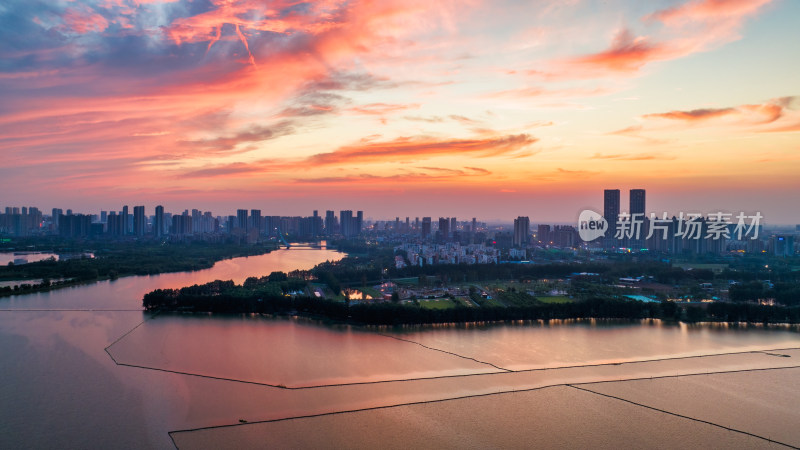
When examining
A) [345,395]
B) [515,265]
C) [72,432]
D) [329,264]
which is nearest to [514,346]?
[345,395]

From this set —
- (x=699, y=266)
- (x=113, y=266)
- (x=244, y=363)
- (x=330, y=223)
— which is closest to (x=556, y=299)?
(x=244, y=363)

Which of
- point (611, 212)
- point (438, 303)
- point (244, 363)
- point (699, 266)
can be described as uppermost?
point (611, 212)

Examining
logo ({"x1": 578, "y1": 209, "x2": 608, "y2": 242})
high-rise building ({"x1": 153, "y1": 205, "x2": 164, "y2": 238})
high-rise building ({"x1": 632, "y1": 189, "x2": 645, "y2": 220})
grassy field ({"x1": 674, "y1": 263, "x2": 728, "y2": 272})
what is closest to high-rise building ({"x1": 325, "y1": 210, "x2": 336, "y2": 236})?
high-rise building ({"x1": 153, "y1": 205, "x2": 164, "y2": 238})

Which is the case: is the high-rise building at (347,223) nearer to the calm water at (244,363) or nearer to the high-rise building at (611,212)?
the high-rise building at (611,212)

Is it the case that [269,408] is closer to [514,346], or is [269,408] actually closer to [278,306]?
[514,346]

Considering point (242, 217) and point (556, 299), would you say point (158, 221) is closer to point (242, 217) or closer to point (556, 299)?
point (242, 217)

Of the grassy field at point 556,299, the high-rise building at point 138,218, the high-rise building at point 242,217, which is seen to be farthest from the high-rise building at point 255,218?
the grassy field at point 556,299

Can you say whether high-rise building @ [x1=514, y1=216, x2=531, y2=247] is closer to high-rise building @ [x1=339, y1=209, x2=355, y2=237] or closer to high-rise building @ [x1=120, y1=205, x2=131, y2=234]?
high-rise building @ [x1=339, y1=209, x2=355, y2=237]
